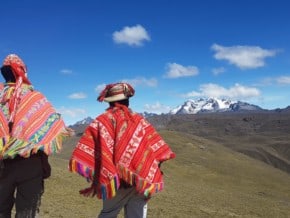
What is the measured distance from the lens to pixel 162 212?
13.4m

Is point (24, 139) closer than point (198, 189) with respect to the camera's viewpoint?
Yes

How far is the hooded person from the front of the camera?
564 cm

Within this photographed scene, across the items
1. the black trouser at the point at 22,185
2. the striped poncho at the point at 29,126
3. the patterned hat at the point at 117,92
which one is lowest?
the black trouser at the point at 22,185

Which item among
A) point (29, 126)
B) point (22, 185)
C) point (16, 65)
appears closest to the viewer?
point (22, 185)

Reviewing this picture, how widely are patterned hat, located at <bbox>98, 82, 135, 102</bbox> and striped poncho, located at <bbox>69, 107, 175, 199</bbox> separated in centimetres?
17

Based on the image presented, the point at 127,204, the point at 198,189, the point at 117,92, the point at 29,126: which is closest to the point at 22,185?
the point at 29,126

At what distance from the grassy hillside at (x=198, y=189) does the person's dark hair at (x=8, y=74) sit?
6064 mm

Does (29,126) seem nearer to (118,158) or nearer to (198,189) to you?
(118,158)

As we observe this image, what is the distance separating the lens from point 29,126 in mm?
5797

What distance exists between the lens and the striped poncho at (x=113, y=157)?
6.03 metres

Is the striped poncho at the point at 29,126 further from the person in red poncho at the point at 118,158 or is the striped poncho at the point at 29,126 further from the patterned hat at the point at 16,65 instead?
the person in red poncho at the point at 118,158

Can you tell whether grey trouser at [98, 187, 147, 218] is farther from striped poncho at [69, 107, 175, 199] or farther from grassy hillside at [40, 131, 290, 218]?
grassy hillside at [40, 131, 290, 218]

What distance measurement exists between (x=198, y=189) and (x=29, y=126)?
21822 millimetres

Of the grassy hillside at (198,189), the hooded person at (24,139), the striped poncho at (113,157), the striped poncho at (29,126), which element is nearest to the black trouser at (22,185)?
the hooded person at (24,139)
